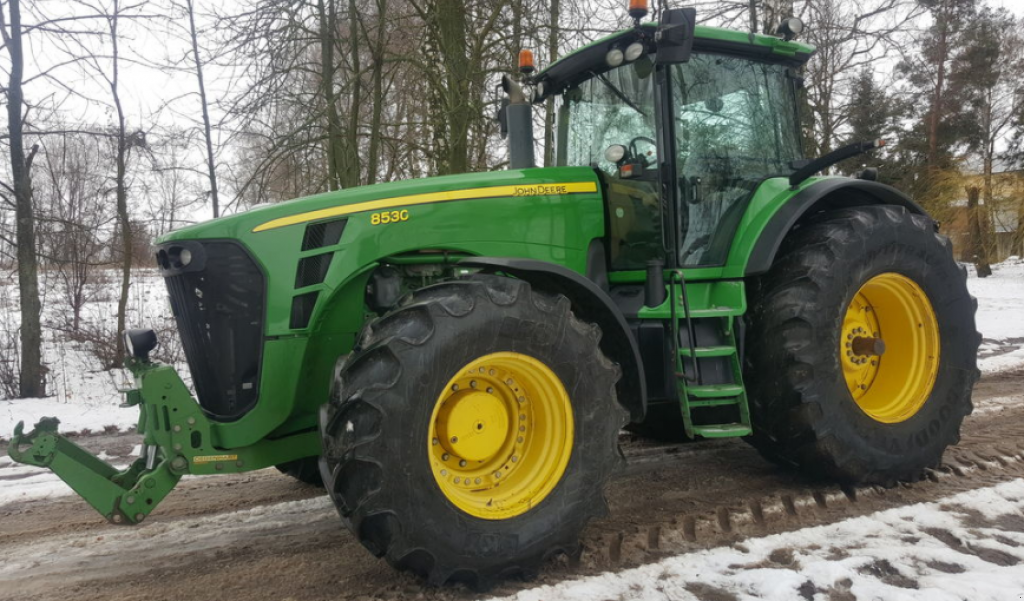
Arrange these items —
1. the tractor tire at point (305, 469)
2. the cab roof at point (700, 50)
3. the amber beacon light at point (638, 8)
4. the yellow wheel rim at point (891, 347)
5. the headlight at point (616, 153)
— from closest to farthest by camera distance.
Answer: the amber beacon light at point (638, 8), the headlight at point (616, 153), the cab roof at point (700, 50), the tractor tire at point (305, 469), the yellow wheel rim at point (891, 347)

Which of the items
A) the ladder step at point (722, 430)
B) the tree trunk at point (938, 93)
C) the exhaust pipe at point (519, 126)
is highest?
the tree trunk at point (938, 93)

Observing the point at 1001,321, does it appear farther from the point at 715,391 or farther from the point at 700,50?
the point at 715,391

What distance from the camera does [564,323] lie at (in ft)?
9.73

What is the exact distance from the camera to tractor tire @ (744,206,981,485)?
11.9 feet

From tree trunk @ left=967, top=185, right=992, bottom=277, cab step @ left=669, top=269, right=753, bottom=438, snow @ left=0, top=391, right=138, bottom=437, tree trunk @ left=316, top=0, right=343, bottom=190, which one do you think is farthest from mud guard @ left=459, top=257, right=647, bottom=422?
tree trunk @ left=967, top=185, right=992, bottom=277

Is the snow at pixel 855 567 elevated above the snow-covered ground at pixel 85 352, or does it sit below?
below

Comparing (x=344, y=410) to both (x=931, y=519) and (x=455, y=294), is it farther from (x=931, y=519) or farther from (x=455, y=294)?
(x=931, y=519)

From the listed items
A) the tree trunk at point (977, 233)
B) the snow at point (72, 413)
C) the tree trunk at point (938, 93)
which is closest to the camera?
the snow at point (72, 413)

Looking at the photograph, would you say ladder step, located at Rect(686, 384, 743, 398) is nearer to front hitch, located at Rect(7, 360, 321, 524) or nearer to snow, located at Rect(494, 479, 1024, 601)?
snow, located at Rect(494, 479, 1024, 601)

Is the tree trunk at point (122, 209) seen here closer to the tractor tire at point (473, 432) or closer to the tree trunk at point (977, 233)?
the tractor tire at point (473, 432)

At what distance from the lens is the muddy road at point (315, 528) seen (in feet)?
9.56

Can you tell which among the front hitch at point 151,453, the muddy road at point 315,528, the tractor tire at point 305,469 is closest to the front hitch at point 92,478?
the front hitch at point 151,453

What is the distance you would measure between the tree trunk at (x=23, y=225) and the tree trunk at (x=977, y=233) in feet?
95.0

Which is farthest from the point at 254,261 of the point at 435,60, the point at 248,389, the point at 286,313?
the point at 435,60
